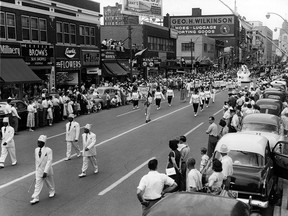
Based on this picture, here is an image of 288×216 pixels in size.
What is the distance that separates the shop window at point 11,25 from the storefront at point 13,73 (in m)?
0.71

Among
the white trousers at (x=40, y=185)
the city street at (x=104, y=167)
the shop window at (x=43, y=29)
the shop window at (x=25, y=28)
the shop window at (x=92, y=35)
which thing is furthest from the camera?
the shop window at (x=92, y=35)

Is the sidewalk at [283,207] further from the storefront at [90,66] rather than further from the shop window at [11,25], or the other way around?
the storefront at [90,66]

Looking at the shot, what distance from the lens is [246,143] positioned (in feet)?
34.9

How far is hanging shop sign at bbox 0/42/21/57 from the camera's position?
28.3 metres

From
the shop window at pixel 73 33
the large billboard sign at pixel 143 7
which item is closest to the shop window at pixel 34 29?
the shop window at pixel 73 33

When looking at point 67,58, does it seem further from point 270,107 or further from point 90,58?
point 270,107

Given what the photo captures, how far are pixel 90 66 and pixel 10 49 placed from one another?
12.3 metres

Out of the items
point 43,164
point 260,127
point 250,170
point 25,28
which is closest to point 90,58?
point 25,28

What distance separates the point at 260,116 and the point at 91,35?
94.9ft

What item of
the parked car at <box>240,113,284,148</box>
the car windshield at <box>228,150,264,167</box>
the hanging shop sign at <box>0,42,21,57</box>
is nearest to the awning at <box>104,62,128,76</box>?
the hanging shop sign at <box>0,42,21,57</box>

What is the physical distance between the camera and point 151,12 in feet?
267

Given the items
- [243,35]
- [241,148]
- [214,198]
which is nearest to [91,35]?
[241,148]

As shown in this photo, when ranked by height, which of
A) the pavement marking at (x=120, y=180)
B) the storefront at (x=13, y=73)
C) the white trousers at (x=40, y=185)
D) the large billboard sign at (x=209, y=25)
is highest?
the large billboard sign at (x=209, y=25)

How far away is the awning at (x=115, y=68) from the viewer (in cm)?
4481
